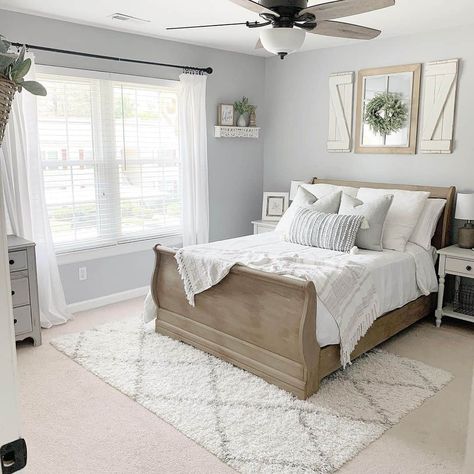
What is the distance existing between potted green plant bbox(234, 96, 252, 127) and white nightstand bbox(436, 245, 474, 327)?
2504 millimetres

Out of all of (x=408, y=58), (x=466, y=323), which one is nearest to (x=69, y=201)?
(x=408, y=58)

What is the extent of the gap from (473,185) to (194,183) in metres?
2.57

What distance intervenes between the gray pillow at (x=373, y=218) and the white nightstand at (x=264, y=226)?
1.28 m

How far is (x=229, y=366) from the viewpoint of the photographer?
3270 millimetres

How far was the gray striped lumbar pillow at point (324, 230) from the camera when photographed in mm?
3783

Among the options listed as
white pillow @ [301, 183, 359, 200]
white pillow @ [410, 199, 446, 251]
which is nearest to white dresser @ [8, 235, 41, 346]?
white pillow @ [301, 183, 359, 200]

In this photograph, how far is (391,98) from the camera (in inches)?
179

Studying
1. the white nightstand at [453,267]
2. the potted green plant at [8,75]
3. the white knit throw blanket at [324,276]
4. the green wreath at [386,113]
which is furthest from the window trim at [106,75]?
the potted green plant at [8,75]

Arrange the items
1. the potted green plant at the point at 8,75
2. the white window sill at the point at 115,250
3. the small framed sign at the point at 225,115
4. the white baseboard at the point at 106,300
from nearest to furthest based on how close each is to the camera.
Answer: the potted green plant at the point at 8,75, the white window sill at the point at 115,250, the white baseboard at the point at 106,300, the small framed sign at the point at 225,115

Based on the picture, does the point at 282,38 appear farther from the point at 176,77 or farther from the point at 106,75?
the point at 176,77

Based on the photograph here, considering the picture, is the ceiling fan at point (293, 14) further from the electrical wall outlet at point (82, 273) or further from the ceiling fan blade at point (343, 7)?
the electrical wall outlet at point (82, 273)

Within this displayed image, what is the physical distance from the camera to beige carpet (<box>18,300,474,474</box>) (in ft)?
7.64

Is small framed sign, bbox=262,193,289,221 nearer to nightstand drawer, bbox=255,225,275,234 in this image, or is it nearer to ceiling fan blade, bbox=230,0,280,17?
nightstand drawer, bbox=255,225,275,234

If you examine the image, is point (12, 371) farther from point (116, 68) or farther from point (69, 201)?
point (116, 68)
